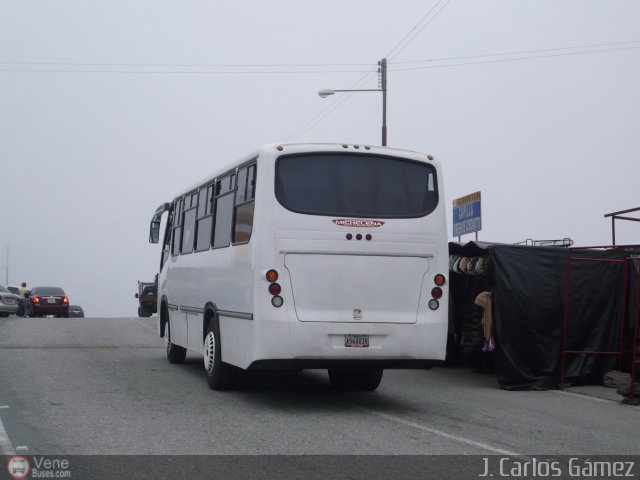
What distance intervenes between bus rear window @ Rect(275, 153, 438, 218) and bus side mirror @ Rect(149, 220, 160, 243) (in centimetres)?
817

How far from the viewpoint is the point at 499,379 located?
1391 cm

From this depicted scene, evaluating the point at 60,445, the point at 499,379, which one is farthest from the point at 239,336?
the point at 499,379

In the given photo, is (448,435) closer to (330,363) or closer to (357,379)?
(330,363)

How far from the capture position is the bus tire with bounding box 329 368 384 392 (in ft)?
41.1

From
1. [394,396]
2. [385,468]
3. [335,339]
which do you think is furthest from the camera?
[394,396]

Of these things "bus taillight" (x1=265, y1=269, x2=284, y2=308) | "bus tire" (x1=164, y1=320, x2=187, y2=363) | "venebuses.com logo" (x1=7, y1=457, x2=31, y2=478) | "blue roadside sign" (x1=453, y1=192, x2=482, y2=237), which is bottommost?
"venebuses.com logo" (x1=7, y1=457, x2=31, y2=478)

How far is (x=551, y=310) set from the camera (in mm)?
14352

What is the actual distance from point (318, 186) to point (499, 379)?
206 inches

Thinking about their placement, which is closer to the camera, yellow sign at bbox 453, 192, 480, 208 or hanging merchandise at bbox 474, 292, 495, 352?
hanging merchandise at bbox 474, 292, 495, 352

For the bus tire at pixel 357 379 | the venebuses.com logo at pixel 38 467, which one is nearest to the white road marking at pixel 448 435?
the bus tire at pixel 357 379

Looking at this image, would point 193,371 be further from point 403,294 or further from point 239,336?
point 403,294

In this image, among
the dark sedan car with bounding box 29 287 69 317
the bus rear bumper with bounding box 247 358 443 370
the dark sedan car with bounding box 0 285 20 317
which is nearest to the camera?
the bus rear bumper with bounding box 247 358 443 370

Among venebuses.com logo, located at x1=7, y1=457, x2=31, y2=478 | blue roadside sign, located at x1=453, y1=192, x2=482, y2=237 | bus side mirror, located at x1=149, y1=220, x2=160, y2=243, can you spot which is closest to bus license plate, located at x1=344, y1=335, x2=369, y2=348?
venebuses.com logo, located at x1=7, y1=457, x2=31, y2=478

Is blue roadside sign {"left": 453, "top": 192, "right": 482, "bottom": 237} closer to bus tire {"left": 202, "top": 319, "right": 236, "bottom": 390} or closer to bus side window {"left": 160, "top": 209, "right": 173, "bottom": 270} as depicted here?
bus side window {"left": 160, "top": 209, "right": 173, "bottom": 270}
